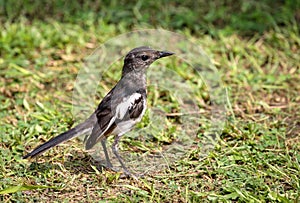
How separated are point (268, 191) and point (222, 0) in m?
5.17

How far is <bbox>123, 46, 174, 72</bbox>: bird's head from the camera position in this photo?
19.0 ft

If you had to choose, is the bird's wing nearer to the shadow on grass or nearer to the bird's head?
the bird's head

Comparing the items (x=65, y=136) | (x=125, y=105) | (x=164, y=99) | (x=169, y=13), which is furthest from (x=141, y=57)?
(x=169, y=13)

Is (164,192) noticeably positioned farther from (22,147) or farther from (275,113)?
(275,113)

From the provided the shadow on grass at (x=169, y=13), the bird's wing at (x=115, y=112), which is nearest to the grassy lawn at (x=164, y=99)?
the shadow on grass at (x=169, y=13)

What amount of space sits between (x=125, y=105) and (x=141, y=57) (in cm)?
54

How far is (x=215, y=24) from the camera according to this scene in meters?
9.13

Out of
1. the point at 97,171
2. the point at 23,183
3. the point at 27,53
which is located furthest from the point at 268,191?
the point at 27,53

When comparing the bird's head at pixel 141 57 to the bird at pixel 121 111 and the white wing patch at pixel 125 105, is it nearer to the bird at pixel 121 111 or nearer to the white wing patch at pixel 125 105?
the bird at pixel 121 111

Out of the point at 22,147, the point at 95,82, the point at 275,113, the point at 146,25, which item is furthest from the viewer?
the point at 146,25

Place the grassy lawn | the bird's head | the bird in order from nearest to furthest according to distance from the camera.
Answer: the grassy lawn, the bird, the bird's head

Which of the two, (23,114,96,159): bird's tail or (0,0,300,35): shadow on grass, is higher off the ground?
(0,0,300,35): shadow on grass

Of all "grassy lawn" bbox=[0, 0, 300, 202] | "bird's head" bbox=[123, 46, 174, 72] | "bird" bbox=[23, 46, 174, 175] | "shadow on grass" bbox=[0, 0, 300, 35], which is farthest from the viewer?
"shadow on grass" bbox=[0, 0, 300, 35]

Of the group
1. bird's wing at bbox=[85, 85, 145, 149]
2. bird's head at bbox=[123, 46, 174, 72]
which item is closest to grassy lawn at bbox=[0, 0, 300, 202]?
bird's wing at bbox=[85, 85, 145, 149]
